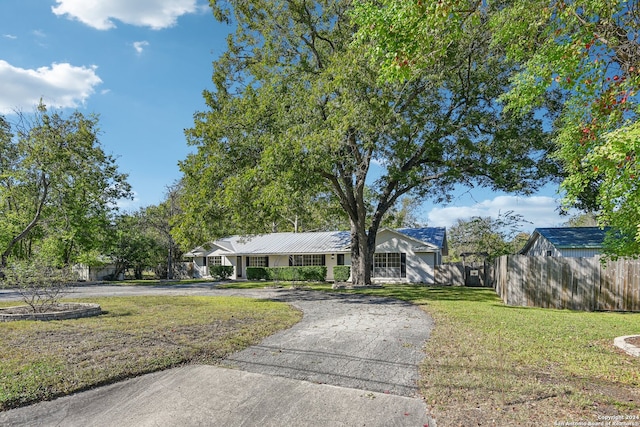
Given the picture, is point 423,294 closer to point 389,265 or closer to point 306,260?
point 389,265

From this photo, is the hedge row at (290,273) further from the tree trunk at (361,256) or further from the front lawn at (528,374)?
the front lawn at (528,374)

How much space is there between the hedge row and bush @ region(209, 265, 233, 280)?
216 cm

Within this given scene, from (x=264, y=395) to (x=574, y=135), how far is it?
633 cm

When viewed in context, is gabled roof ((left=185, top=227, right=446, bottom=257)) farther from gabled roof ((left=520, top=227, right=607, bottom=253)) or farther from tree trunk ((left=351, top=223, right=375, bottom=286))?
gabled roof ((left=520, top=227, right=607, bottom=253))

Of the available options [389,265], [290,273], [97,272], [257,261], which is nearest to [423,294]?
[389,265]

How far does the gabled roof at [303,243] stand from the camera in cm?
2658

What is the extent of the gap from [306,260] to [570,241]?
16958 mm

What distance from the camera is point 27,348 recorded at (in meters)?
6.39

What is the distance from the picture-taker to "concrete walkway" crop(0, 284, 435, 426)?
3.79 metres

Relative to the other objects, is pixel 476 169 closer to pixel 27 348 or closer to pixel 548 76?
pixel 548 76

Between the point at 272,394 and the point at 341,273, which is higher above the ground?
the point at 272,394

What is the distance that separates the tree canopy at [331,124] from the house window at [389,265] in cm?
733

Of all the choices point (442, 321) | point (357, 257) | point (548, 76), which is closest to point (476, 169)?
point (357, 257)

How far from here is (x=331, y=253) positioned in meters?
27.7
